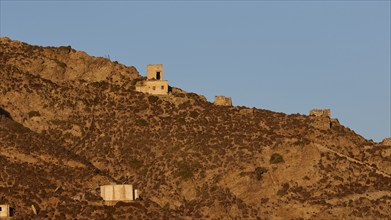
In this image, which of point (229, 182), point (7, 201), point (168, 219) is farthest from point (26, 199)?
point (229, 182)

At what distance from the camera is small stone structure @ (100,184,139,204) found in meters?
166

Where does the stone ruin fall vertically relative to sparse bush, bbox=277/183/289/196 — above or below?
above

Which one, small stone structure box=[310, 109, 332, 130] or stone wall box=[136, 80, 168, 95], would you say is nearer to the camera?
small stone structure box=[310, 109, 332, 130]

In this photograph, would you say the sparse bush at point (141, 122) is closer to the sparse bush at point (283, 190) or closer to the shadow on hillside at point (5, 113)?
the shadow on hillside at point (5, 113)

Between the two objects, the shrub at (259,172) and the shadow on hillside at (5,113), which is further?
the shadow on hillside at (5,113)

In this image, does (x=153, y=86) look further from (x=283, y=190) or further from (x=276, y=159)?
(x=283, y=190)

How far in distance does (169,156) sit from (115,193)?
54.7ft

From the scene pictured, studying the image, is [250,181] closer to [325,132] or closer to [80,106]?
[325,132]

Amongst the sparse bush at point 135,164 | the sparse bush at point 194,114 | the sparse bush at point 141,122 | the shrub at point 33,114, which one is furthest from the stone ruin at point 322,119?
the shrub at point 33,114

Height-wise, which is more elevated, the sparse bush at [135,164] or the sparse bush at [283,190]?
the sparse bush at [135,164]

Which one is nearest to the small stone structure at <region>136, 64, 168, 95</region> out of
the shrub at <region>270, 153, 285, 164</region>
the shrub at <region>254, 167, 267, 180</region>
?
the shrub at <region>270, 153, 285, 164</region>

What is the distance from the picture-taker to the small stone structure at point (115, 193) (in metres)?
166

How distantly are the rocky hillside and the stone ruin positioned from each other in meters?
1.03

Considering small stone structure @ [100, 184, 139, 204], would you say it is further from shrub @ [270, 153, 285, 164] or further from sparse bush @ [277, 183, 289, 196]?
shrub @ [270, 153, 285, 164]
